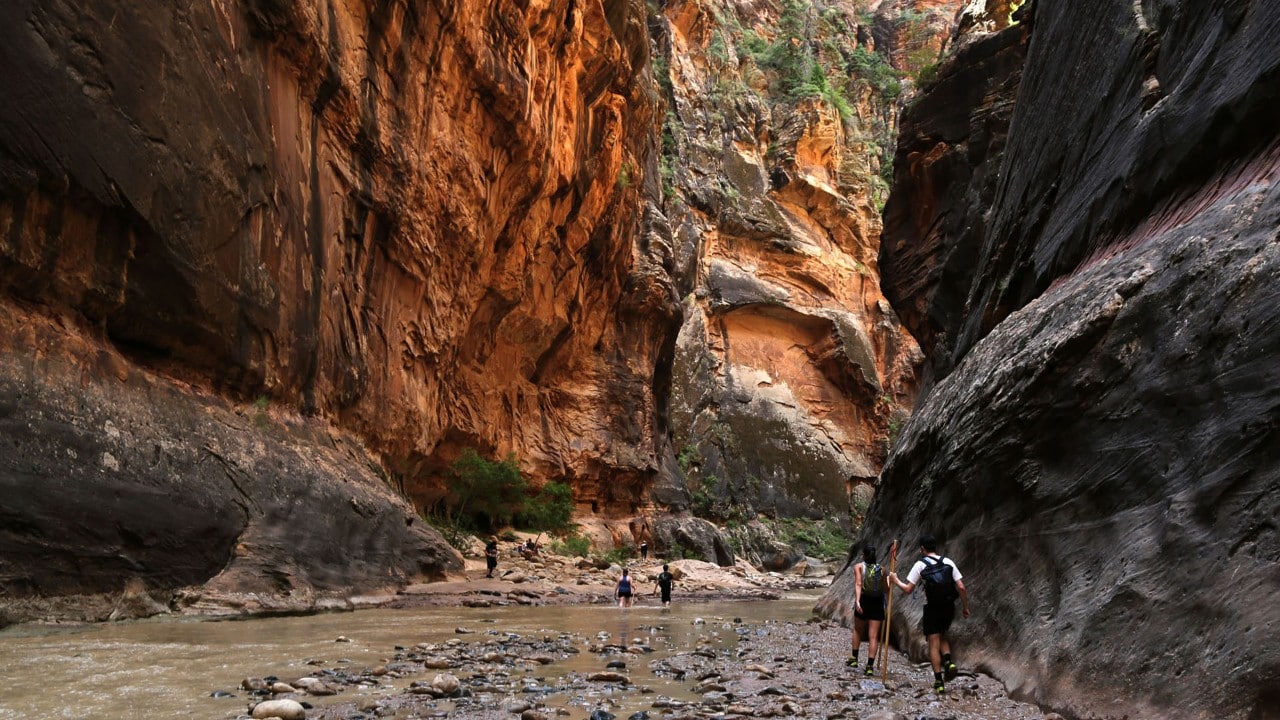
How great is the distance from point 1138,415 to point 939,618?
243cm

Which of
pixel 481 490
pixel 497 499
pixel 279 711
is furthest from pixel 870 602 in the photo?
pixel 497 499

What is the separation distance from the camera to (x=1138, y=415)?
5.91m

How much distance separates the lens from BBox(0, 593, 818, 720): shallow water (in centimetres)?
540

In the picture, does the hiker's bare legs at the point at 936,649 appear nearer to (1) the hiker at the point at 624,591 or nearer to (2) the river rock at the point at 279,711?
(2) the river rock at the point at 279,711

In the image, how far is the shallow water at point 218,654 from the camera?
213 inches

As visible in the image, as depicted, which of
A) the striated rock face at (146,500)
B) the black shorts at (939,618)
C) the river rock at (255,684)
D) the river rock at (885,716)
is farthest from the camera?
the striated rock face at (146,500)

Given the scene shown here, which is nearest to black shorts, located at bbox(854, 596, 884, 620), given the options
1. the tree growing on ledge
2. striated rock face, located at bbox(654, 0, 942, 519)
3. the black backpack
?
the black backpack

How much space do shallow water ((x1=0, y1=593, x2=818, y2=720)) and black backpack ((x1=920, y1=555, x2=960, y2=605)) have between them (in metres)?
2.30

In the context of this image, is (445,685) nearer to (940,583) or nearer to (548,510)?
(940,583)

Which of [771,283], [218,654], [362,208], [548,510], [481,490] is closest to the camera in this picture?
[218,654]

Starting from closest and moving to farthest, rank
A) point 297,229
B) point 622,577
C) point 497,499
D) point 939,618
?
1. point 939,618
2. point 297,229
3. point 622,577
4. point 497,499

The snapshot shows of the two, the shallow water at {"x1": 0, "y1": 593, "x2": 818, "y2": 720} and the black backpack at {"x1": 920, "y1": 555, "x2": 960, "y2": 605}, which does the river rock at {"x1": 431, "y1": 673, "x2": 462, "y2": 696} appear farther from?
the black backpack at {"x1": 920, "y1": 555, "x2": 960, "y2": 605}

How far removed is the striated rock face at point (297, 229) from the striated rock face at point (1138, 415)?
993 cm

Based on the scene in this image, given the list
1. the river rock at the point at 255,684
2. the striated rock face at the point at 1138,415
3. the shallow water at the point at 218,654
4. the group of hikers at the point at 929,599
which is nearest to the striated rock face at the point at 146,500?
the shallow water at the point at 218,654
